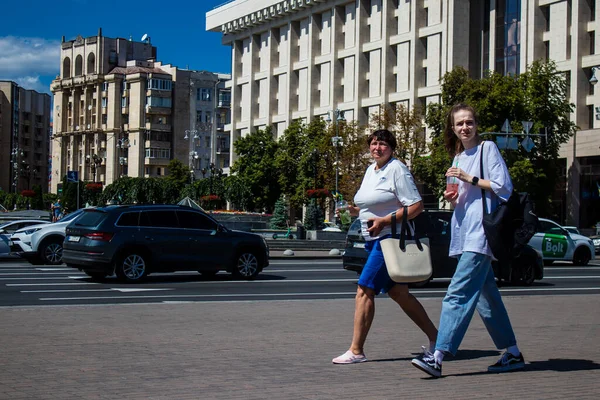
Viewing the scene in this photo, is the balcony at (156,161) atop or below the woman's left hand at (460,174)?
atop

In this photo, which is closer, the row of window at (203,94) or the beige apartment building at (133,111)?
the beige apartment building at (133,111)

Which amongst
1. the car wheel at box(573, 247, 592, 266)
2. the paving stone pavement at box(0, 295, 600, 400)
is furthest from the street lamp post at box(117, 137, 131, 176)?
the paving stone pavement at box(0, 295, 600, 400)

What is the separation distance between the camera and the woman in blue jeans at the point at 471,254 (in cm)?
762

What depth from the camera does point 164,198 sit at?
105m

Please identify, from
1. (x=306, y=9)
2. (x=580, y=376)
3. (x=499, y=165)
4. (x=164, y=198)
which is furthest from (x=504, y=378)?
(x=164, y=198)

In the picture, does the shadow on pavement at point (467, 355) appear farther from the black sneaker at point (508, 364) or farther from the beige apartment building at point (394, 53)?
the beige apartment building at point (394, 53)

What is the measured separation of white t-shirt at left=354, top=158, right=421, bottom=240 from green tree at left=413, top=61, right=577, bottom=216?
145 ft

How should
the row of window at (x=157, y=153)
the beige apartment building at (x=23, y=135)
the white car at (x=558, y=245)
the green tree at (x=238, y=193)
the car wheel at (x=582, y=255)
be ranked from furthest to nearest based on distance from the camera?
the beige apartment building at (x=23, y=135) < the row of window at (x=157, y=153) < the green tree at (x=238, y=193) < the car wheel at (x=582, y=255) < the white car at (x=558, y=245)

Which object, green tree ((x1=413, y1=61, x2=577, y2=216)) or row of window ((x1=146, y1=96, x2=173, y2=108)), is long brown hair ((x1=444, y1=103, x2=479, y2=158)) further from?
row of window ((x1=146, y1=96, x2=173, y2=108))

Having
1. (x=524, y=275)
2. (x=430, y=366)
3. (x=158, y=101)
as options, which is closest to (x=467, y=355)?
(x=430, y=366)

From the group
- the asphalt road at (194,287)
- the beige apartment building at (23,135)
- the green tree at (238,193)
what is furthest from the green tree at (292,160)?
the beige apartment building at (23,135)

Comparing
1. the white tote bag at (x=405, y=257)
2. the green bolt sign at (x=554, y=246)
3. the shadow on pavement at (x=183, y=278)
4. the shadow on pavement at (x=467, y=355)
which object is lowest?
the shadow on pavement at (x=183, y=278)

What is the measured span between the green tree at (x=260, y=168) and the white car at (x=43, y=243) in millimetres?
55044

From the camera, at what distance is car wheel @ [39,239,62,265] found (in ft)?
87.3
